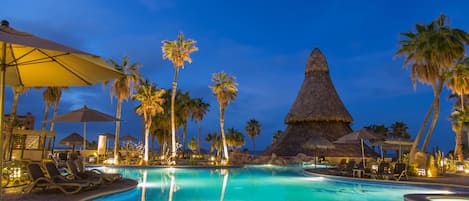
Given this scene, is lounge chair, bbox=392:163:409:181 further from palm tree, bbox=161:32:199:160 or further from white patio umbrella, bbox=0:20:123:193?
palm tree, bbox=161:32:199:160

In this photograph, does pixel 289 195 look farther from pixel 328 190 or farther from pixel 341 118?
pixel 341 118

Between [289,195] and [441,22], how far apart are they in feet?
51.0

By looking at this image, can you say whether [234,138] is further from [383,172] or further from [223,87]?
[383,172]

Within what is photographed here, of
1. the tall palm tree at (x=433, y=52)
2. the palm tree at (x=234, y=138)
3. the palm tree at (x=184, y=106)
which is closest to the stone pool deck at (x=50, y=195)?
the tall palm tree at (x=433, y=52)

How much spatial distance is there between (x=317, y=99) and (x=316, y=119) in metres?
3.12

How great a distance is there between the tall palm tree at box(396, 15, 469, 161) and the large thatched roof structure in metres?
23.7

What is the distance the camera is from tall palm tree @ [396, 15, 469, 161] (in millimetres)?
20469

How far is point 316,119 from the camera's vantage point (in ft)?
155

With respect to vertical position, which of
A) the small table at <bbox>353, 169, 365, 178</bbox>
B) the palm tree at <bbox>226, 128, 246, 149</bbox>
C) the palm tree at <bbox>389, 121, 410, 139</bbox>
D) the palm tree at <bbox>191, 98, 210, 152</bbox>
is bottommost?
the small table at <bbox>353, 169, 365, 178</bbox>

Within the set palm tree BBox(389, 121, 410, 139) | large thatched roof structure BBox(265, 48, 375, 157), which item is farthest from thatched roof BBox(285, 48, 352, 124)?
palm tree BBox(389, 121, 410, 139)

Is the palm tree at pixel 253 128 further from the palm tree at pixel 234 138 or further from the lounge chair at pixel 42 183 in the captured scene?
the lounge chair at pixel 42 183

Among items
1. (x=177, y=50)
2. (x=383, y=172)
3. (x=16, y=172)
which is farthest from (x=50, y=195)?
(x=177, y=50)

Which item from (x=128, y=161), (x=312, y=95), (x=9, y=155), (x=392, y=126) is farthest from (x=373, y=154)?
(x=9, y=155)

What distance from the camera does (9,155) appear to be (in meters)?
14.9
